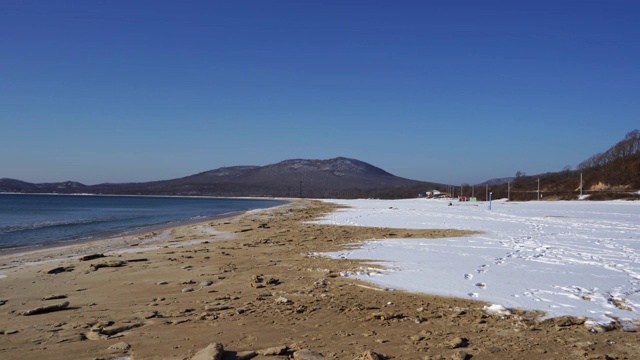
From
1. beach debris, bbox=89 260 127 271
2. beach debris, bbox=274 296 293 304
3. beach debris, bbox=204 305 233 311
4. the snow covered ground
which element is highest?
the snow covered ground

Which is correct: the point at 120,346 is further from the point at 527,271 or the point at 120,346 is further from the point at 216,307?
the point at 527,271

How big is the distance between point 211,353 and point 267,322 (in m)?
1.40

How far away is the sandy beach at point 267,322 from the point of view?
482 centimetres

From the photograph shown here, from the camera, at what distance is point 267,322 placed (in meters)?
5.85

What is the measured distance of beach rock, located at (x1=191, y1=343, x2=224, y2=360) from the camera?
444 cm

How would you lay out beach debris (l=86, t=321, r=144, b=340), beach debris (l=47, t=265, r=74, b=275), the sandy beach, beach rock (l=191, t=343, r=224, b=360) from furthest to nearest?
1. beach debris (l=47, t=265, r=74, b=275)
2. beach debris (l=86, t=321, r=144, b=340)
3. the sandy beach
4. beach rock (l=191, t=343, r=224, b=360)

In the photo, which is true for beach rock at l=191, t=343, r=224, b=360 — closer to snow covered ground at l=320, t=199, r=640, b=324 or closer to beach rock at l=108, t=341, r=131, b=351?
beach rock at l=108, t=341, r=131, b=351

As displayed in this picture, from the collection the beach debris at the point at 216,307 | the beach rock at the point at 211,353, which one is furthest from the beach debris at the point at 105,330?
the beach rock at the point at 211,353

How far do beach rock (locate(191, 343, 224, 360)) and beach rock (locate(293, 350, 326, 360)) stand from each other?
2.34ft

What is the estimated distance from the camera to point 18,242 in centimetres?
2075

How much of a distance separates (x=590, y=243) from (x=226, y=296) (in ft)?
34.0

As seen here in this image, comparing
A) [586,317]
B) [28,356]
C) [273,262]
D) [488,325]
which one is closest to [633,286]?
[586,317]

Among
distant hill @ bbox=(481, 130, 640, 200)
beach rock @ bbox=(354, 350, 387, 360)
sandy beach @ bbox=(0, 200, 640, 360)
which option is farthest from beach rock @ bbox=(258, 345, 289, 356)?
distant hill @ bbox=(481, 130, 640, 200)

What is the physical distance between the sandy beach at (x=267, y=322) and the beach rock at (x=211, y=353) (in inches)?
1.7
